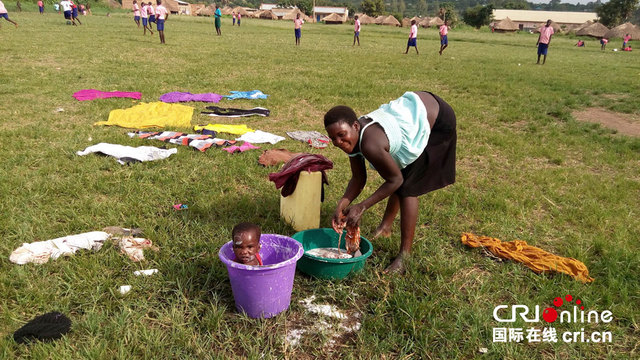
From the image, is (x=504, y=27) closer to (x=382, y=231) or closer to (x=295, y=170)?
(x=382, y=231)

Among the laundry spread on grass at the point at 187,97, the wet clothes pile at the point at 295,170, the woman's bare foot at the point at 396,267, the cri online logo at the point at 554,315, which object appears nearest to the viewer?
the cri online logo at the point at 554,315

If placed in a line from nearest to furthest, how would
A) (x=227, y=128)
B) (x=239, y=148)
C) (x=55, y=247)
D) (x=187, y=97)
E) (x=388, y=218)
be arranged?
1. (x=55, y=247)
2. (x=388, y=218)
3. (x=239, y=148)
4. (x=227, y=128)
5. (x=187, y=97)

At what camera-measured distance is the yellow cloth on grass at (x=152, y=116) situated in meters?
5.84

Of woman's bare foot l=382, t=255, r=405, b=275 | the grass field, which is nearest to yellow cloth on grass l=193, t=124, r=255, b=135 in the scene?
the grass field

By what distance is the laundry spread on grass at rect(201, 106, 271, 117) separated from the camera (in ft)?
21.8

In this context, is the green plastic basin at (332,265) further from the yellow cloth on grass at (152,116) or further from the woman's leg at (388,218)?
the yellow cloth on grass at (152,116)

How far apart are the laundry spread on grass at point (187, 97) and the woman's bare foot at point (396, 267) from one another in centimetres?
573

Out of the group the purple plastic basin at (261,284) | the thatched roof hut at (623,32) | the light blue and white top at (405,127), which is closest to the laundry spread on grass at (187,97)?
the light blue and white top at (405,127)

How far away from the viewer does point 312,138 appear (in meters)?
5.62

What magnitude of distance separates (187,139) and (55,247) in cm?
256

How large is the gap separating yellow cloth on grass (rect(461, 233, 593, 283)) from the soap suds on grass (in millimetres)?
1250

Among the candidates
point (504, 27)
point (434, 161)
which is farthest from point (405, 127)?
point (504, 27)

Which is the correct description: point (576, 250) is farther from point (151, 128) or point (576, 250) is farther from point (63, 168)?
point (151, 128)

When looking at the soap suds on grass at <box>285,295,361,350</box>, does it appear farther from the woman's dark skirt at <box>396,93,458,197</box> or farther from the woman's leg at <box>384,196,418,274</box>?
the woman's dark skirt at <box>396,93,458,197</box>
